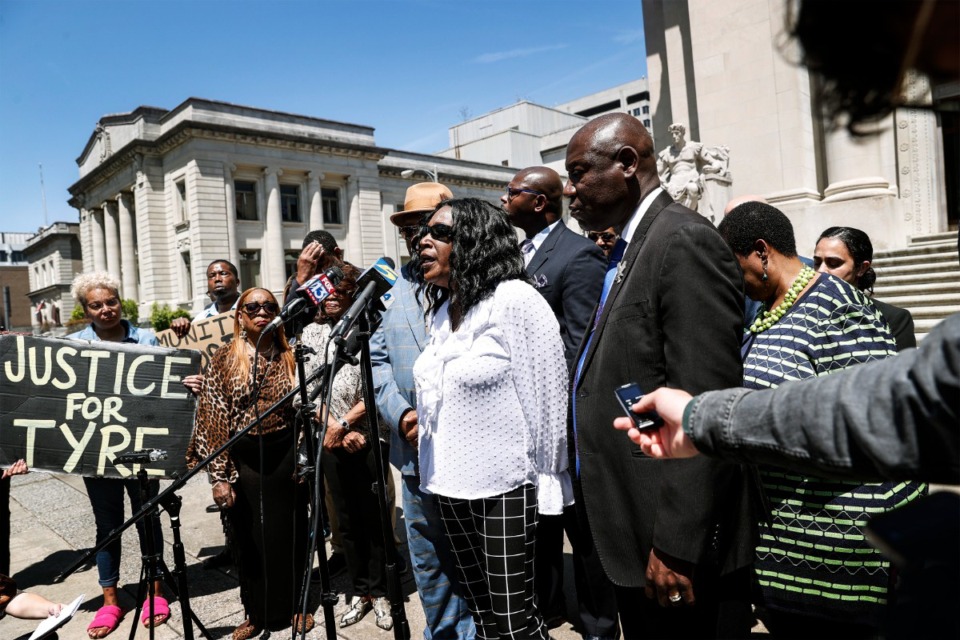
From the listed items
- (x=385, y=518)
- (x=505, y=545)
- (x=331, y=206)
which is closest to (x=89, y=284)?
(x=385, y=518)

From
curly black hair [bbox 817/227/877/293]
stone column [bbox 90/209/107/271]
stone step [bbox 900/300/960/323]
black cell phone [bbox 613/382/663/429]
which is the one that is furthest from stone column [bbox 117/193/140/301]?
black cell phone [bbox 613/382/663/429]

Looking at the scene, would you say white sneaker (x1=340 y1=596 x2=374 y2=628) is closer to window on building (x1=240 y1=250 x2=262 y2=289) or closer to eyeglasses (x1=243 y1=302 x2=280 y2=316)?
eyeglasses (x1=243 y1=302 x2=280 y2=316)

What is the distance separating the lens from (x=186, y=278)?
3872 centimetres

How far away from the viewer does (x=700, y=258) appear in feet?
6.14

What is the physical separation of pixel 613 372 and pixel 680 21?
1498 cm

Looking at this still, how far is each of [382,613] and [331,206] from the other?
40.8m

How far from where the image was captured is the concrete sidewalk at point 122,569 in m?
3.84

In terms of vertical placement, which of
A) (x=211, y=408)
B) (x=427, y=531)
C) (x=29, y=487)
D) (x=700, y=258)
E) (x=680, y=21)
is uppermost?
(x=680, y=21)

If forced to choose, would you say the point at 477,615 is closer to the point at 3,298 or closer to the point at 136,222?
the point at 136,222

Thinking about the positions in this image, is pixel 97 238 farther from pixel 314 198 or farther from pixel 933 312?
pixel 933 312

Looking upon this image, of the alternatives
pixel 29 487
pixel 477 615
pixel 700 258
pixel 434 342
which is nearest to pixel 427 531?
pixel 477 615

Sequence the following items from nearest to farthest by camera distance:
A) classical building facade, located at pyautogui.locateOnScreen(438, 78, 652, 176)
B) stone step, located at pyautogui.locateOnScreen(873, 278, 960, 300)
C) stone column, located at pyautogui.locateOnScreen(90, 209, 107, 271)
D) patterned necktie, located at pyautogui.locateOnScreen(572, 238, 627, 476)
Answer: patterned necktie, located at pyautogui.locateOnScreen(572, 238, 627, 476) → stone step, located at pyautogui.locateOnScreen(873, 278, 960, 300) → stone column, located at pyautogui.locateOnScreen(90, 209, 107, 271) → classical building facade, located at pyautogui.locateOnScreen(438, 78, 652, 176)

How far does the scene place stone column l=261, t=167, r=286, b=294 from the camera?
3866 cm

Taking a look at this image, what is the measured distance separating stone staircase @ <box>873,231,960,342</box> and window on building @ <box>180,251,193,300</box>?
37.6m
